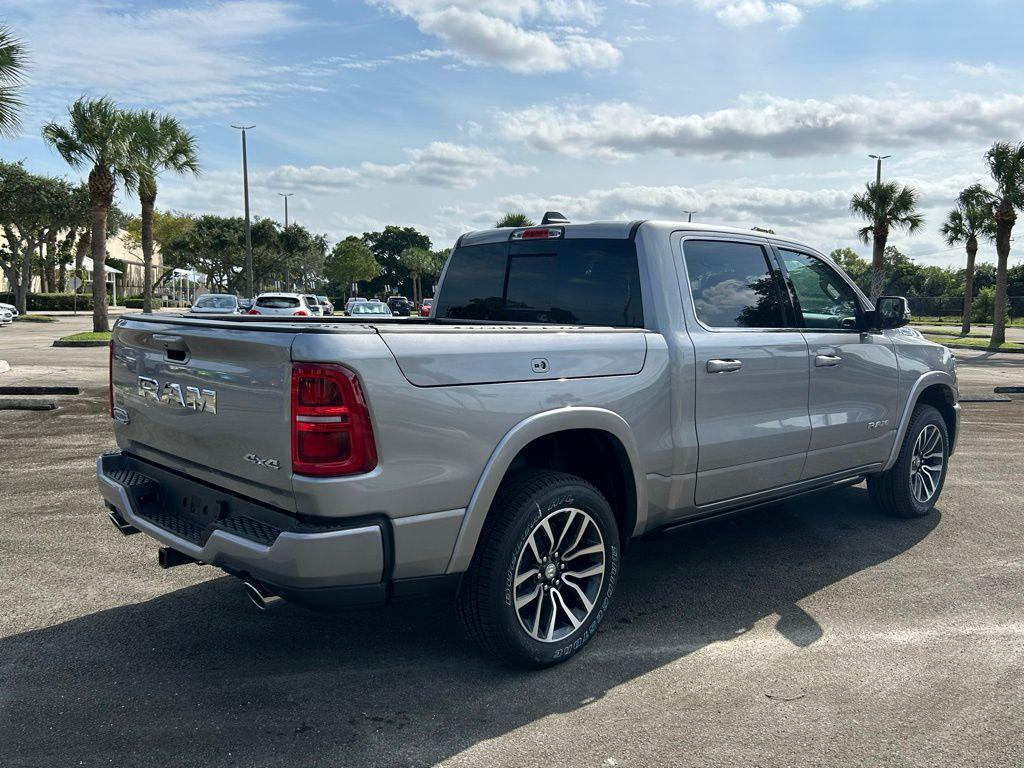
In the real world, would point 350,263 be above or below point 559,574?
above

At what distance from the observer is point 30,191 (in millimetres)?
47438

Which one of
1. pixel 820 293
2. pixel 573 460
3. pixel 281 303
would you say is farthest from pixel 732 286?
pixel 281 303

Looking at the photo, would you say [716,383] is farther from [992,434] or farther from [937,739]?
[992,434]

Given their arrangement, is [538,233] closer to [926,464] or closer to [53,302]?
[926,464]

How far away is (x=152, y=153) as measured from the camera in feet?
89.1

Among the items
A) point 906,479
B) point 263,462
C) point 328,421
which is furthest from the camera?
point 906,479

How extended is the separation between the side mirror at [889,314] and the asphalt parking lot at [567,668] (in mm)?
1396

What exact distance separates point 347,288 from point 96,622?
90.1m

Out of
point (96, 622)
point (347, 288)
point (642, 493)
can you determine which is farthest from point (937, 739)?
point (347, 288)

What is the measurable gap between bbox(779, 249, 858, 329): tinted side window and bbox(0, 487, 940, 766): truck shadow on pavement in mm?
1461

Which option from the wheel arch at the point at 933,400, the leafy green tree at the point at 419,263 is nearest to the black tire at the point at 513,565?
the wheel arch at the point at 933,400

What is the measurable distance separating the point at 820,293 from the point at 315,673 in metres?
3.55

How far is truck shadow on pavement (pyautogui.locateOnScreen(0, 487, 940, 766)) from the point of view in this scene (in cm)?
303

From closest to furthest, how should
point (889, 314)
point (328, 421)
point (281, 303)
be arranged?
1. point (328, 421)
2. point (889, 314)
3. point (281, 303)
